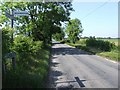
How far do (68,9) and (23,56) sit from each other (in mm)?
27491

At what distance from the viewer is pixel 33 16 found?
3984 cm

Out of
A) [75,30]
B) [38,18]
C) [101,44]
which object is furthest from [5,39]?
[75,30]

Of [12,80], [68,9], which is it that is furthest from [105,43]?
[12,80]

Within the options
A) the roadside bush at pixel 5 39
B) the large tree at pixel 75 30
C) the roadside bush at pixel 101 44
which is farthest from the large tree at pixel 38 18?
the large tree at pixel 75 30

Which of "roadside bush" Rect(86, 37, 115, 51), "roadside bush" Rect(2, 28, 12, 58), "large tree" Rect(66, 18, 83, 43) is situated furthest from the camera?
"large tree" Rect(66, 18, 83, 43)

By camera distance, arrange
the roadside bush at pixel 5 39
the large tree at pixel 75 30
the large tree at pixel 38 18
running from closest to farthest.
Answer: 1. the roadside bush at pixel 5 39
2. the large tree at pixel 38 18
3. the large tree at pixel 75 30

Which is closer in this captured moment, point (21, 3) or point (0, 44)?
point (0, 44)

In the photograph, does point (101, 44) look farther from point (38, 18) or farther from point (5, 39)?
point (5, 39)

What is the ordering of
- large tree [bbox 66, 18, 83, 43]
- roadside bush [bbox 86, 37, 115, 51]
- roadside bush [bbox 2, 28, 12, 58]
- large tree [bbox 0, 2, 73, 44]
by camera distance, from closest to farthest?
1. roadside bush [bbox 2, 28, 12, 58]
2. large tree [bbox 0, 2, 73, 44]
3. roadside bush [bbox 86, 37, 115, 51]
4. large tree [bbox 66, 18, 83, 43]

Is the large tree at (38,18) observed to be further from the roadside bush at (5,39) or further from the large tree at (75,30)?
the large tree at (75,30)

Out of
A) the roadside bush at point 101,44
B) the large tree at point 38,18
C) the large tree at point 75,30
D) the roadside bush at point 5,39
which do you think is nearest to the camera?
the roadside bush at point 5,39

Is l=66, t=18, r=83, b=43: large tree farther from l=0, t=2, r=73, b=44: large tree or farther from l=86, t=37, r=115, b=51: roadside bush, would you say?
l=0, t=2, r=73, b=44: large tree

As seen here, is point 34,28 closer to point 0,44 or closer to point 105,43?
point 105,43

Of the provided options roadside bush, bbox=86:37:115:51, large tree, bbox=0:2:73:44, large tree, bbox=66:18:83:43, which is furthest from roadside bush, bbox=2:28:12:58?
large tree, bbox=66:18:83:43
